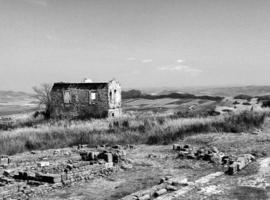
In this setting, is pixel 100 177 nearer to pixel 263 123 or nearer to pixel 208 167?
pixel 208 167

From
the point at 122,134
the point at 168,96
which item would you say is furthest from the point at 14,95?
the point at 122,134

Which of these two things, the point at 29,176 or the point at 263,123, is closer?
the point at 29,176

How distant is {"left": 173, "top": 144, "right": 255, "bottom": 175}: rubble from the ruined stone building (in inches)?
728

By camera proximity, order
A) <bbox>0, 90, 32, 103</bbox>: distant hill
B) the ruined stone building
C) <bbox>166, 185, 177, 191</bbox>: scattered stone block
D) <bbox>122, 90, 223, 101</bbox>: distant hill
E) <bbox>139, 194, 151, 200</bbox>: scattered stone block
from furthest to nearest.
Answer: <bbox>0, 90, 32, 103</bbox>: distant hill
<bbox>122, 90, 223, 101</bbox>: distant hill
the ruined stone building
<bbox>166, 185, 177, 191</bbox>: scattered stone block
<bbox>139, 194, 151, 200</bbox>: scattered stone block

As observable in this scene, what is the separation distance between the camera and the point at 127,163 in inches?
576

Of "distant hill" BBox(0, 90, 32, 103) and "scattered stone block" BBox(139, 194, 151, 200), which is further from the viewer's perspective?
"distant hill" BBox(0, 90, 32, 103)

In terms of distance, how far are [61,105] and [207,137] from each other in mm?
20147

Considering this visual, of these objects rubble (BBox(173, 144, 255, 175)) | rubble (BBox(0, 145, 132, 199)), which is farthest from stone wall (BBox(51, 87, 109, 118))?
rubble (BBox(173, 144, 255, 175))

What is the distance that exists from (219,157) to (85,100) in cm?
2276

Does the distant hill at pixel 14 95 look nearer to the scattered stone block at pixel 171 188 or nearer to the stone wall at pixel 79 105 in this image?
the stone wall at pixel 79 105

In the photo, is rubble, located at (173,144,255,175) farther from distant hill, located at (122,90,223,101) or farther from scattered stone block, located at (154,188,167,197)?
distant hill, located at (122,90,223,101)

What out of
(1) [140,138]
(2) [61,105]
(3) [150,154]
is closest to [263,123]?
(1) [140,138]

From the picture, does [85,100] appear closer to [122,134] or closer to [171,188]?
[122,134]

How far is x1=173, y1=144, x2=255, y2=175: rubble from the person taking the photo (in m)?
12.1
